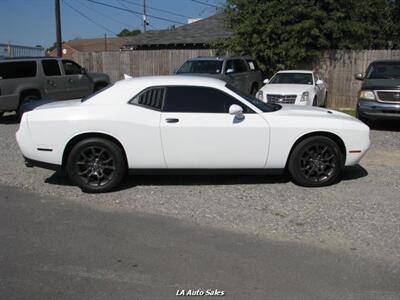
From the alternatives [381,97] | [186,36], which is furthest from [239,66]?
[186,36]

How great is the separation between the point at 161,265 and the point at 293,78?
11.8m

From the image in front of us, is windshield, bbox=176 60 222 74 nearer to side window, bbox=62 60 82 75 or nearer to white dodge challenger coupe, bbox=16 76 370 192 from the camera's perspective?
side window, bbox=62 60 82 75

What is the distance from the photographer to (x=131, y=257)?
4.57 meters

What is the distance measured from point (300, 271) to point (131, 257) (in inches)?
59.5

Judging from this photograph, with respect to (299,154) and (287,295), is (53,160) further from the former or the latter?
(287,295)

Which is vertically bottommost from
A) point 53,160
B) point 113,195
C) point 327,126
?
point 113,195

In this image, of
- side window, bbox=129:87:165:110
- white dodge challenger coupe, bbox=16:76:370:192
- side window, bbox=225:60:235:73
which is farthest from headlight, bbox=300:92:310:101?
side window, bbox=129:87:165:110

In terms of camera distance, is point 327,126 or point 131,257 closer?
point 131,257

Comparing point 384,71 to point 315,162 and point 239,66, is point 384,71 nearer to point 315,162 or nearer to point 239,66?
point 239,66

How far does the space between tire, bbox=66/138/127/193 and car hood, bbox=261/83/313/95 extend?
804 centimetres

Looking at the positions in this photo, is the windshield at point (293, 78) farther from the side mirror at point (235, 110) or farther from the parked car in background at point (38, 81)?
the side mirror at point (235, 110)

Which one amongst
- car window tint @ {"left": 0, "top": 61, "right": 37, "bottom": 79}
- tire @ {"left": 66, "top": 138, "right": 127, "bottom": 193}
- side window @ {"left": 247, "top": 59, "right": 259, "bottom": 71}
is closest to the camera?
tire @ {"left": 66, "top": 138, "right": 127, "bottom": 193}

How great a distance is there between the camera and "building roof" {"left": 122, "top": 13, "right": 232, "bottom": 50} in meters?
28.1

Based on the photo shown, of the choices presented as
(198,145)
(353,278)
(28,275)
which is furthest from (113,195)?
(353,278)
